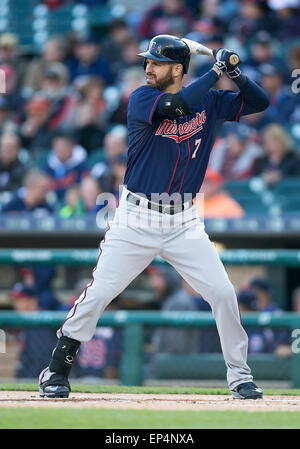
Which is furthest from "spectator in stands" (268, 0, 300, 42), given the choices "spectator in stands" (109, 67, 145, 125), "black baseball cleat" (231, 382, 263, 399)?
"black baseball cleat" (231, 382, 263, 399)

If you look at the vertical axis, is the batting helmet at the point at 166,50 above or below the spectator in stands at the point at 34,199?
above

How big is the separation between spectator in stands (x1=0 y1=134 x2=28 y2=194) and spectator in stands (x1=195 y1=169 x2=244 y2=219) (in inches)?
97.8

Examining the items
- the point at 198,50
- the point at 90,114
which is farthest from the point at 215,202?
the point at 198,50

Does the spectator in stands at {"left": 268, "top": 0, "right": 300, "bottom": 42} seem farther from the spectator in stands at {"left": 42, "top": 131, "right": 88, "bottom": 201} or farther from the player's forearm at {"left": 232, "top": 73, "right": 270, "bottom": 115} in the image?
the player's forearm at {"left": 232, "top": 73, "right": 270, "bottom": 115}

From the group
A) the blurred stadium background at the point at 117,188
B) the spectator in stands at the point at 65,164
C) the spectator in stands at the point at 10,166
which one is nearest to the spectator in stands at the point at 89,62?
the blurred stadium background at the point at 117,188

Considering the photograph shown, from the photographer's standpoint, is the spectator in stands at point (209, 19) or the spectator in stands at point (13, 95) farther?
the spectator in stands at point (13, 95)

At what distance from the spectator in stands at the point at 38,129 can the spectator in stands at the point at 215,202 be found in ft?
9.54

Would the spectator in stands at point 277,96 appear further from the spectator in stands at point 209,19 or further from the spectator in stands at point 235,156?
the spectator in stands at point 209,19

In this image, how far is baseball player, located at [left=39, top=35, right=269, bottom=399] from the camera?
4.18m

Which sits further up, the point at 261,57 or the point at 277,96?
the point at 261,57

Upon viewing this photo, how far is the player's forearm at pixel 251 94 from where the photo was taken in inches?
172

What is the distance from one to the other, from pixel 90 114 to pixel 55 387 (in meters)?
5.92

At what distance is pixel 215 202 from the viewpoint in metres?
7.80

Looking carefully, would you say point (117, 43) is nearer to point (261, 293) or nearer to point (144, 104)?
point (261, 293)
